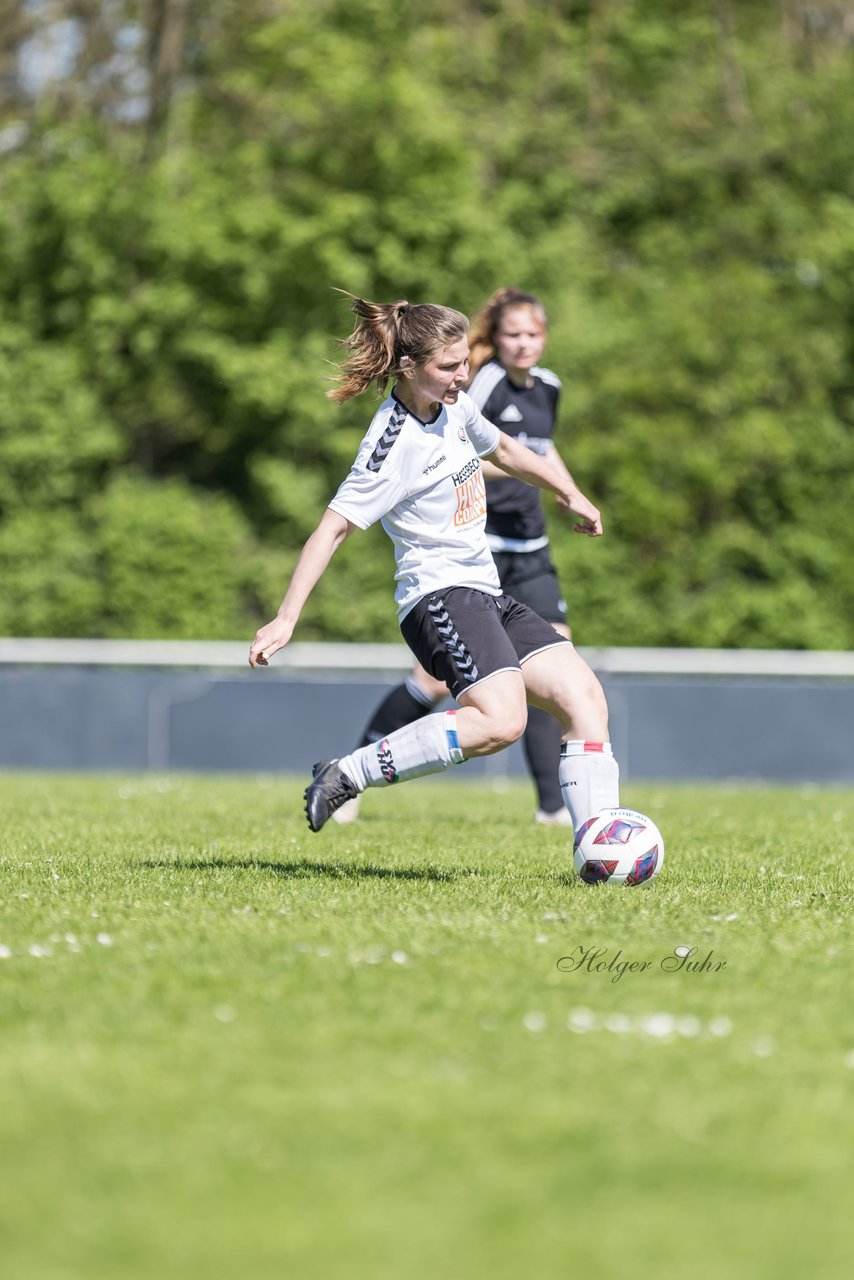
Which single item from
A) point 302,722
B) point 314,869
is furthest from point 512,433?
point 302,722

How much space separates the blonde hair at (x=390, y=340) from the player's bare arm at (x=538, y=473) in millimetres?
604

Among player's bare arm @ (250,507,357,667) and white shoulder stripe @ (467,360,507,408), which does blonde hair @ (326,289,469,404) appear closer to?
player's bare arm @ (250,507,357,667)

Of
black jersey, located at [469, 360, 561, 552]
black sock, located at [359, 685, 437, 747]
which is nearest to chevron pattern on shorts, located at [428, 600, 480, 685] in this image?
black sock, located at [359, 685, 437, 747]

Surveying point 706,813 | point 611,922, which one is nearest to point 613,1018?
point 611,922

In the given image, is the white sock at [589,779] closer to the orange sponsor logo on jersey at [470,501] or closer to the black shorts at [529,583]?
the orange sponsor logo on jersey at [470,501]

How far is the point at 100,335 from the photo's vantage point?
76.0 feet

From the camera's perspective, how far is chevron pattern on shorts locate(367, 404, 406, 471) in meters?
5.81

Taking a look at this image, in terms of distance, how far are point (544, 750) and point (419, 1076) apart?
5514 mm

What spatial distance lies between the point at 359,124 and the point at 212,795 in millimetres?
15120

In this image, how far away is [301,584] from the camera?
5.59 metres

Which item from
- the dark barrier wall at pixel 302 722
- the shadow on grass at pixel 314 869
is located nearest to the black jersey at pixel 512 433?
the shadow on grass at pixel 314 869

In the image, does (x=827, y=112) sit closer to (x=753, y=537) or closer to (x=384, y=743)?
(x=753, y=537)

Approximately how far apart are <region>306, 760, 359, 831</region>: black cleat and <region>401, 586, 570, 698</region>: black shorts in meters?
0.48

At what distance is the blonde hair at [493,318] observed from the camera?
844 cm
